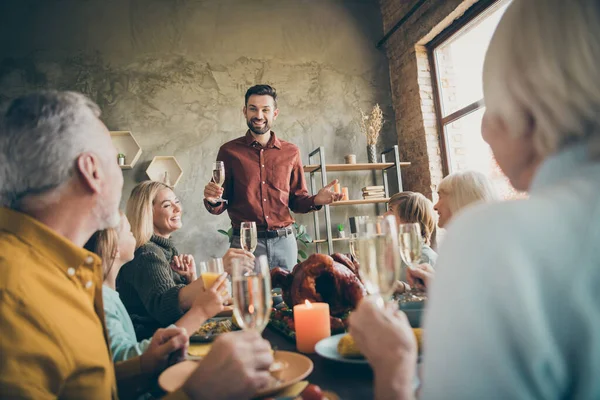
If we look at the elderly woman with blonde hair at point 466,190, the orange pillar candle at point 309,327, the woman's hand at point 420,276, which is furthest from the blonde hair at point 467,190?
the orange pillar candle at point 309,327

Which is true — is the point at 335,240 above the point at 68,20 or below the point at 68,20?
below

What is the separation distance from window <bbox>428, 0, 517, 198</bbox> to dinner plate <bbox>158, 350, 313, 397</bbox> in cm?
370

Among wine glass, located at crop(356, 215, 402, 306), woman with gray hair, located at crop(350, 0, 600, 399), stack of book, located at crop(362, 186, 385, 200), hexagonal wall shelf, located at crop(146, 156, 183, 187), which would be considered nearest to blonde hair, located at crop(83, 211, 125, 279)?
wine glass, located at crop(356, 215, 402, 306)

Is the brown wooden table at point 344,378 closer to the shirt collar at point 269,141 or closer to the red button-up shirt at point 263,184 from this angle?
the red button-up shirt at point 263,184

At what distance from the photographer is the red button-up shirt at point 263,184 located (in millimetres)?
3336

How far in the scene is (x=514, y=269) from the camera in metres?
0.46

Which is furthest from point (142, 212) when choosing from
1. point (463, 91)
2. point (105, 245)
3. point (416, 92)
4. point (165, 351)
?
point (463, 91)

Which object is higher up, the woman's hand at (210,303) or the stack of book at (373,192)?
the stack of book at (373,192)

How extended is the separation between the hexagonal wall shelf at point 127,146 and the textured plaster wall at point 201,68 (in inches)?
4.7

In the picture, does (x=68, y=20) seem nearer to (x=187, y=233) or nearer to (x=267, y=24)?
(x=267, y=24)

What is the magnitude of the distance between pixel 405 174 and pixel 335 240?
1.26m

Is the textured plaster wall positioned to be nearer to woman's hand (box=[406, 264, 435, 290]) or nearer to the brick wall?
the brick wall

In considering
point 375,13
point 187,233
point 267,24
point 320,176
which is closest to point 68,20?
point 267,24

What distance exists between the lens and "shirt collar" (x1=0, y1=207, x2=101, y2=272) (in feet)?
2.77
